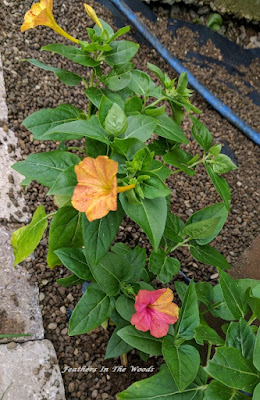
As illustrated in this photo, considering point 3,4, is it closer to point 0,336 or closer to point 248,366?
point 0,336

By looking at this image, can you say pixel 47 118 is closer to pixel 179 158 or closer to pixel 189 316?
A: pixel 179 158

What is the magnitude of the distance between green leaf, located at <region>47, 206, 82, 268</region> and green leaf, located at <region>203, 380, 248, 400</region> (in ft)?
→ 1.94

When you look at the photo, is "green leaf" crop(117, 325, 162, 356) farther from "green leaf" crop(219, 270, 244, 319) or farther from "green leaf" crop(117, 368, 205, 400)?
"green leaf" crop(219, 270, 244, 319)

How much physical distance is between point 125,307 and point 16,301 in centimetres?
51

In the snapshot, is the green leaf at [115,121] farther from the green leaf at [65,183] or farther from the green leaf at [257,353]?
the green leaf at [257,353]

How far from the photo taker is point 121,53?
57.4 inches

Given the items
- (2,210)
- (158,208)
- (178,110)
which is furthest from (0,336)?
(178,110)

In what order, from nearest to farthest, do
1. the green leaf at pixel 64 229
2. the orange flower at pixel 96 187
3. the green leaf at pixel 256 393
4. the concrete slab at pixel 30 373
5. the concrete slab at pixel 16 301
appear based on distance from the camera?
the orange flower at pixel 96 187 → the green leaf at pixel 256 393 → the green leaf at pixel 64 229 → the concrete slab at pixel 30 373 → the concrete slab at pixel 16 301

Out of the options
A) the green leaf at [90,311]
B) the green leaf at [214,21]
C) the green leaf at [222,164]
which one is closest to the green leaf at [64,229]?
the green leaf at [90,311]

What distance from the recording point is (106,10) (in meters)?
3.04

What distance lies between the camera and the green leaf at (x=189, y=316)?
142cm

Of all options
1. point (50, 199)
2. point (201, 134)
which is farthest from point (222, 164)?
point (50, 199)

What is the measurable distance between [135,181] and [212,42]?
2.71 metres

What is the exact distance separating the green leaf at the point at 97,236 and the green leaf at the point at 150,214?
10 cm
